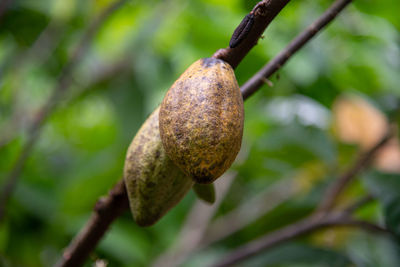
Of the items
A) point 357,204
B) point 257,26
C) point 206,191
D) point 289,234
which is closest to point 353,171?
point 357,204

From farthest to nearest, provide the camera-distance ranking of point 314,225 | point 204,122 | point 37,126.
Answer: point 37,126
point 314,225
point 204,122

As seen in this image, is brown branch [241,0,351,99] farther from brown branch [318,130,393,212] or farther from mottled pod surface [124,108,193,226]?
brown branch [318,130,393,212]

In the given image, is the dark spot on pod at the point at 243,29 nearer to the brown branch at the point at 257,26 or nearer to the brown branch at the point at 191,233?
the brown branch at the point at 257,26

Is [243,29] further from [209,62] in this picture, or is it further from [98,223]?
[98,223]

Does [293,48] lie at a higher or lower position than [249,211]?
higher

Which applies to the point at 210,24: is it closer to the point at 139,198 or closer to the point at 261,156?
the point at 261,156

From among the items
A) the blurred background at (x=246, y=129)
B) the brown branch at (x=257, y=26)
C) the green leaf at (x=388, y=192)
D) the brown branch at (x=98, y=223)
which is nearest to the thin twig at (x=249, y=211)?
the blurred background at (x=246, y=129)

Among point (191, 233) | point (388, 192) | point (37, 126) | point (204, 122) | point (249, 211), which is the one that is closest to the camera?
point (204, 122)

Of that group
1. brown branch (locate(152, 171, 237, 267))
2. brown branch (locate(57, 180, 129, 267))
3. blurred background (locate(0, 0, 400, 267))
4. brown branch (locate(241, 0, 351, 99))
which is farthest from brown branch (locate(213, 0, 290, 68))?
brown branch (locate(152, 171, 237, 267))
